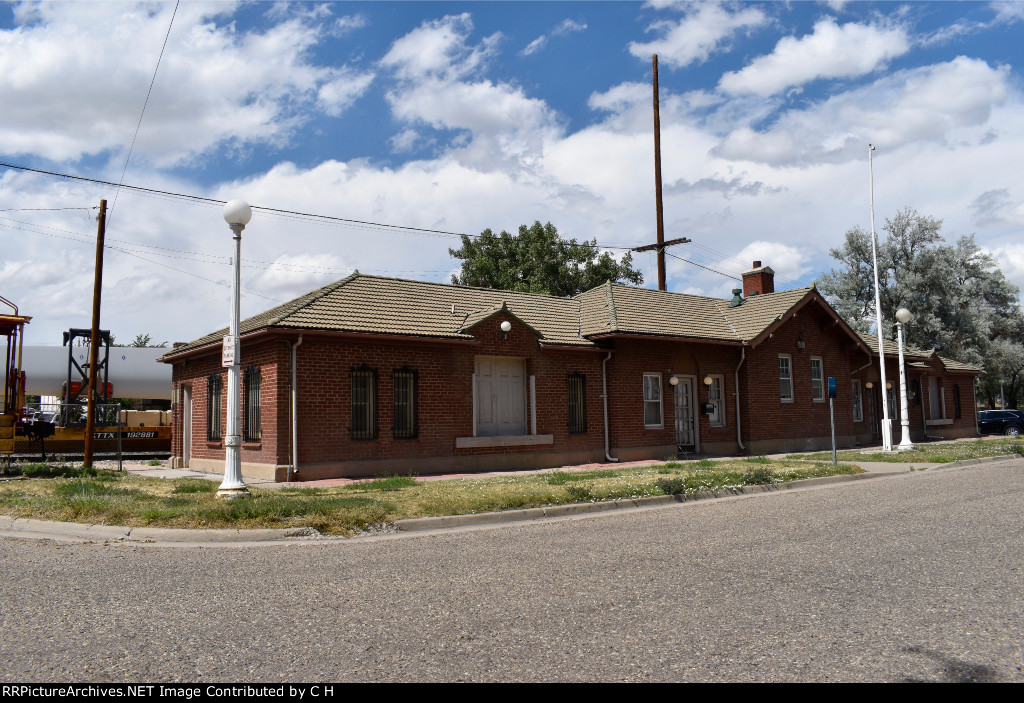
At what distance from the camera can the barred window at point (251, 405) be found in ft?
56.5

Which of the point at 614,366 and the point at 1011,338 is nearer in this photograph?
the point at 614,366

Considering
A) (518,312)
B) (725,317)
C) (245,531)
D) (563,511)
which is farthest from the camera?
(725,317)

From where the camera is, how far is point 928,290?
152 ft

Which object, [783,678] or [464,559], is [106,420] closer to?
Result: [464,559]

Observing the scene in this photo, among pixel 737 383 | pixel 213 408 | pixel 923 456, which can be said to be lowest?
pixel 923 456

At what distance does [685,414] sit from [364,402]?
1007 centimetres

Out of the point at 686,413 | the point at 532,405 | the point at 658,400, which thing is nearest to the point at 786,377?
the point at 686,413

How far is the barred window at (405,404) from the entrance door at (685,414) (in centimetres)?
846

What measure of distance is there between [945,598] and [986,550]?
7.81 feet

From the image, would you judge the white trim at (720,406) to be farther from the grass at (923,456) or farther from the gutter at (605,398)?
the gutter at (605,398)

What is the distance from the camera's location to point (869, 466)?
18953mm

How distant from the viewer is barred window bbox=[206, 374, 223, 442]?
19.5 metres

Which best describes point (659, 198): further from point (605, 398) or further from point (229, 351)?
point (229, 351)
